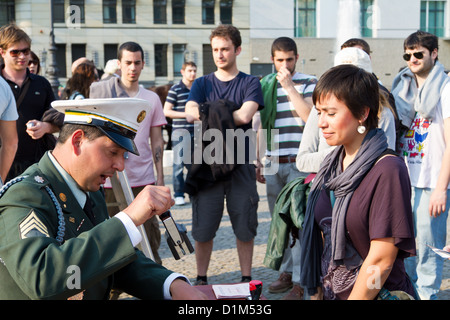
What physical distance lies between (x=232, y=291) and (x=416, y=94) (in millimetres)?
2981

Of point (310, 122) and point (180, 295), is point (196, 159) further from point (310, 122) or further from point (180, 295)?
point (180, 295)

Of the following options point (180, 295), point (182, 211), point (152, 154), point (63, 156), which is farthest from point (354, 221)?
point (182, 211)

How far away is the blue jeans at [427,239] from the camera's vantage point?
441 centimetres

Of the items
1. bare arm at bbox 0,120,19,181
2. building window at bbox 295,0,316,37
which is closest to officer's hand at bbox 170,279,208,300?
bare arm at bbox 0,120,19,181

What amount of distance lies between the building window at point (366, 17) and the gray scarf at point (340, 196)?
32.2 meters

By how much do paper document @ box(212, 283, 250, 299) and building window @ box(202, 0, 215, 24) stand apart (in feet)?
133

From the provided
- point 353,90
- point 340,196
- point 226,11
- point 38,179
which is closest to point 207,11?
point 226,11

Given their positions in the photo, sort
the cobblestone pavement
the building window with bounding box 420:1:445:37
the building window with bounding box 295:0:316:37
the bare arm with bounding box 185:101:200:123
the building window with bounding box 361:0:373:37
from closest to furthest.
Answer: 1. the bare arm with bounding box 185:101:200:123
2. the cobblestone pavement
3. the building window with bounding box 361:0:373:37
4. the building window with bounding box 295:0:316:37
5. the building window with bounding box 420:1:445:37

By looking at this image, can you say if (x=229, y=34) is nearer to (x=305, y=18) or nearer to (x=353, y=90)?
(x=353, y=90)

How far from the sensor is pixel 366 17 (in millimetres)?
35406

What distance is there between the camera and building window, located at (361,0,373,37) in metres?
33.3

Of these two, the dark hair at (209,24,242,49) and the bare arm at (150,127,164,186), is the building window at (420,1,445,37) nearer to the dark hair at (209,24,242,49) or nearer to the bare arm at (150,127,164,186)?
the dark hair at (209,24,242,49)

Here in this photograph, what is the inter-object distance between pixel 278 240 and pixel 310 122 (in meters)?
0.85

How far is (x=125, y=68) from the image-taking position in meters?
5.32
